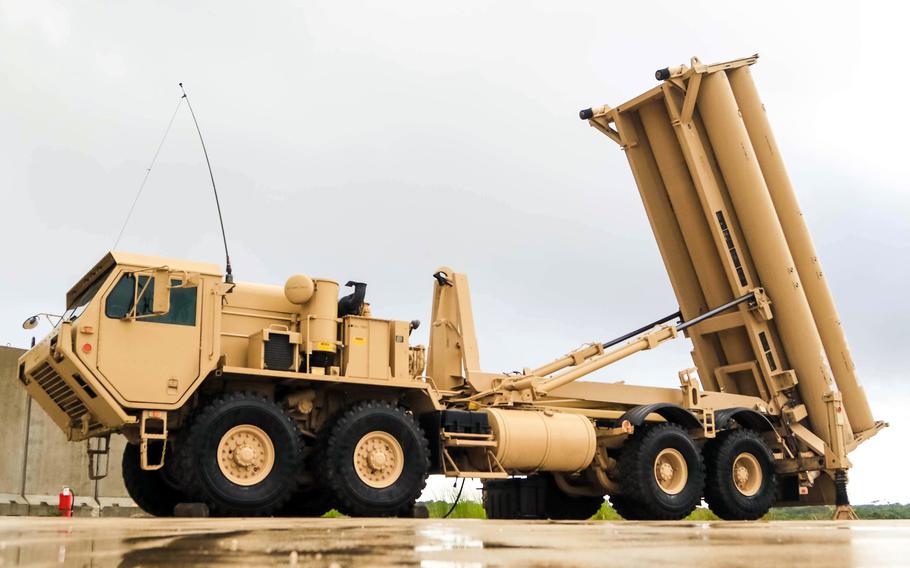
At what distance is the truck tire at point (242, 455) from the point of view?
8.97 m

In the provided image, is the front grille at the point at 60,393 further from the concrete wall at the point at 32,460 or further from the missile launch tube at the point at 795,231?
the missile launch tube at the point at 795,231

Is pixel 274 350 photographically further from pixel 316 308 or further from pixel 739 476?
pixel 739 476

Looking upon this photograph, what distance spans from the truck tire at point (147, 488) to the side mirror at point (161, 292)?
90.7 inches

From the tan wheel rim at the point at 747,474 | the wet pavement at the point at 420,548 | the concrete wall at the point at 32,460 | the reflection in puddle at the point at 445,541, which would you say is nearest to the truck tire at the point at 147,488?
the concrete wall at the point at 32,460

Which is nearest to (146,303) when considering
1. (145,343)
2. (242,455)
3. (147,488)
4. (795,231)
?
(145,343)

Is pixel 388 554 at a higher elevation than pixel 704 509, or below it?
below

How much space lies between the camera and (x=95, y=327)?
9.15 m

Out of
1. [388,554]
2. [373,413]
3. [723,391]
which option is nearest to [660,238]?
[723,391]

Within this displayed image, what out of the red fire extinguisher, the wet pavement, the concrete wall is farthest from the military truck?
the wet pavement

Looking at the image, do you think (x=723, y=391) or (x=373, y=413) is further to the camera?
(x=723, y=391)

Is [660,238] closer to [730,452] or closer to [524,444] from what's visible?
[730,452]

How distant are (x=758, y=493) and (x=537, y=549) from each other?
9.08 metres

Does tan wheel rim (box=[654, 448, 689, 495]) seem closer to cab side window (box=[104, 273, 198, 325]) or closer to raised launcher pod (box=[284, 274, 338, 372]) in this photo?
raised launcher pod (box=[284, 274, 338, 372])

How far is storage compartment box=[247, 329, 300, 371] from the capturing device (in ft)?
32.4
